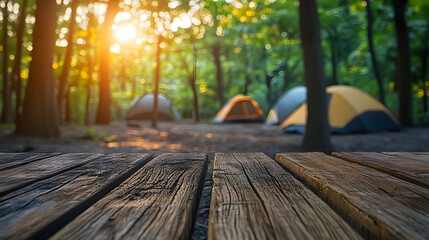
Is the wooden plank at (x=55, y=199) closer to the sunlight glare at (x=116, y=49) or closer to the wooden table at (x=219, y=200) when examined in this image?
the wooden table at (x=219, y=200)

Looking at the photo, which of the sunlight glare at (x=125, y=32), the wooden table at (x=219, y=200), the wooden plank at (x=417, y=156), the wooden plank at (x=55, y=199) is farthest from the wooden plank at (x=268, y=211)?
the sunlight glare at (x=125, y=32)

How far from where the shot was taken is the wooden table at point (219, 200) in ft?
2.74

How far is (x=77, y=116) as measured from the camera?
21469 mm

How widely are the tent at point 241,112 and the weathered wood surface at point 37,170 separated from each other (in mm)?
16600

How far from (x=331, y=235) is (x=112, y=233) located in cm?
53

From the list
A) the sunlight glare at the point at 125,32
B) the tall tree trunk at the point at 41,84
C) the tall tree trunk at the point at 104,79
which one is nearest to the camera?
the tall tree trunk at the point at 41,84

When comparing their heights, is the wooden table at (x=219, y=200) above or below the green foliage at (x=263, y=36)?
below

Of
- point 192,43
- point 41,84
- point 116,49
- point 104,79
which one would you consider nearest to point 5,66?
point 104,79

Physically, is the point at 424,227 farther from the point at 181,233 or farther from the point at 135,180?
the point at 135,180

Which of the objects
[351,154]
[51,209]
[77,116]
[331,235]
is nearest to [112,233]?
[51,209]

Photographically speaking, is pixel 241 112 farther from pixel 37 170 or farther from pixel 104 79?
pixel 37 170

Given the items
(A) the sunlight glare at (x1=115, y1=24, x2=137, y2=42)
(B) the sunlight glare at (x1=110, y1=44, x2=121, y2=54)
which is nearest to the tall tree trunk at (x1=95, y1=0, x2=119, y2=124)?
(A) the sunlight glare at (x1=115, y1=24, x2=137, y2=42)

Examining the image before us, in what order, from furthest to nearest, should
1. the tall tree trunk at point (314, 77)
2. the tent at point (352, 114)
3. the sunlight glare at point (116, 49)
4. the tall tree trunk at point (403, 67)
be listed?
the sunlight glare at point (116, 49), the tall tree trunk at point (403, 67), the tent at point (352, 114), the tall tree trunk at point (314, 77)

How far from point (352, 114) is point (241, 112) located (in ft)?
31.0
